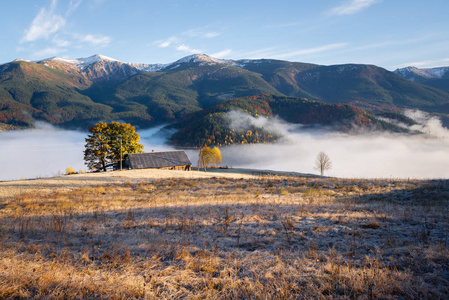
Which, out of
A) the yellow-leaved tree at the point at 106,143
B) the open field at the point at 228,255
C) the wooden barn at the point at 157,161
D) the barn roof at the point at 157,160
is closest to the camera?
the open field at the point at 228,255

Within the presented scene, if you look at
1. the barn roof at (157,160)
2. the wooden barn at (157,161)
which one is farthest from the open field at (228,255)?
the wooden barn at (157,161)

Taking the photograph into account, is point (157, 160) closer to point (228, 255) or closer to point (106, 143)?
point (106, 143)

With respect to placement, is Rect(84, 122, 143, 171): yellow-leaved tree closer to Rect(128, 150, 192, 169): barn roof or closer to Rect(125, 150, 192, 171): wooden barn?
Rect(125, 150, 192, 171): wooden barn

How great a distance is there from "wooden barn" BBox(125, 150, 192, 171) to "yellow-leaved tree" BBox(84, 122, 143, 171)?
8.48ft

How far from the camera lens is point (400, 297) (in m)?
4.19

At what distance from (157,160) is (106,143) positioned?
1232 cm

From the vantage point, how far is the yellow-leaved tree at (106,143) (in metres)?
48.9

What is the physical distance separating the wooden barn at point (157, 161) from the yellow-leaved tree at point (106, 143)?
259 centimetres

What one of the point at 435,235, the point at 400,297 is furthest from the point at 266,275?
the point at 435,235

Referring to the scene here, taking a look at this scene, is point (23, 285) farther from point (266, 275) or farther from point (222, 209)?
point (222, 209)

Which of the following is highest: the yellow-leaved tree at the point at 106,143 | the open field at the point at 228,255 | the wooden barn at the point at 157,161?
the yellow-leaved tree at the point at 106,143

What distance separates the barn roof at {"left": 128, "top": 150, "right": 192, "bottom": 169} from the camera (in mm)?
52322

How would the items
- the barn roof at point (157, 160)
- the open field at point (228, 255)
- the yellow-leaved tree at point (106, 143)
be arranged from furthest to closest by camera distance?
the barn roof at point (157, 160)
the yellow-leaved tree at point (106, 143)
the open field at point (228, 255)

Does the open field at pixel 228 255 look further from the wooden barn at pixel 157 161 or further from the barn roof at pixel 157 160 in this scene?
the wooden barn at pixel 157 161
